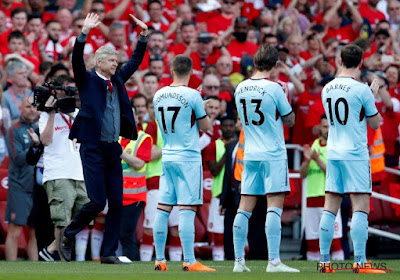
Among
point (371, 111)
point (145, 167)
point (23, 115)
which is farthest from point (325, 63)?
point (371, 111)

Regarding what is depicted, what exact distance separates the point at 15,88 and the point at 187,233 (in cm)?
604

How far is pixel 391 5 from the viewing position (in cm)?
2378

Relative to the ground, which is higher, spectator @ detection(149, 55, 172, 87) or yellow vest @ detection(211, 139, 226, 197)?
spectator @ detection(149, 55, 172, 87)

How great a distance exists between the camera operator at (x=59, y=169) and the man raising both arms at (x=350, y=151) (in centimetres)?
387

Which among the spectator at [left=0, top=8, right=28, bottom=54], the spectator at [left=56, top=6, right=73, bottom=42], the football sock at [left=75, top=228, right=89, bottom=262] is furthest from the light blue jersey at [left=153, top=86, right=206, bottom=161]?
the spectator at [left=56, top=6, right=73, bottom=42]

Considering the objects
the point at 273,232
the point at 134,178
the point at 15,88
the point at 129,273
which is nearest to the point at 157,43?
the point at 15,88

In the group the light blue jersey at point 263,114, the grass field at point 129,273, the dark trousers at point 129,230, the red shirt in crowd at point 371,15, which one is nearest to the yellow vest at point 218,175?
the dark trousers at point 129,230

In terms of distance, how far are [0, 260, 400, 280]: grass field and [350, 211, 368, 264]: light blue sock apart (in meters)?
0.23

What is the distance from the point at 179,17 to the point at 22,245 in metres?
7.23

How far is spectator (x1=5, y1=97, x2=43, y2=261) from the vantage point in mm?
15070

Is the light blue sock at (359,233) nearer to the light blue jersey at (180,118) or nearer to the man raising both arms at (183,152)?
the man raising both arms at (183,152)

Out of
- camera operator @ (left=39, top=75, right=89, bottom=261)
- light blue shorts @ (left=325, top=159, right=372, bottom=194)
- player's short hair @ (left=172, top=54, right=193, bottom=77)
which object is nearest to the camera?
light blue shorts @ (left=325, top=159, right=372, bottom=194)

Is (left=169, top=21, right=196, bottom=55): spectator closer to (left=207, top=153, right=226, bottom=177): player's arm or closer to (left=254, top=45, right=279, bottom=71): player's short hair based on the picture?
(left=207, top=153, right=226, bottom=177): player's arm

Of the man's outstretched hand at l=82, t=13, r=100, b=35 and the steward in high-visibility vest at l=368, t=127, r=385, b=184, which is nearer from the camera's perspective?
the man's outstretched hand at l=82, t=13, r=100, b=35
